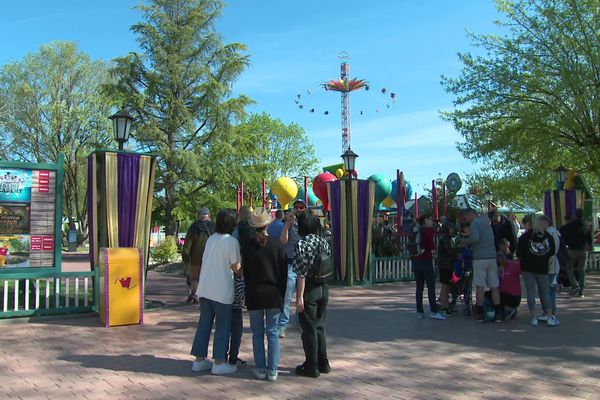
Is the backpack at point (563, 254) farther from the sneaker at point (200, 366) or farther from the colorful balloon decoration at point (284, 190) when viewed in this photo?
the colorful balloon decoration at point (284, 190)

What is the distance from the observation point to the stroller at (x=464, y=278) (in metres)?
8.52

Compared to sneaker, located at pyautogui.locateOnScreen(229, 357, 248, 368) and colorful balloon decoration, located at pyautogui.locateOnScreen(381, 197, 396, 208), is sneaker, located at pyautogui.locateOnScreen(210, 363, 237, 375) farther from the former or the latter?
colorful balloon decoration, located at pyautogui.locateOnScreen(381, 197, 396, 208)

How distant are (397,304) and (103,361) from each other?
5.82 metres

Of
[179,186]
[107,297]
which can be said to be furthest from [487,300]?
[179,186]

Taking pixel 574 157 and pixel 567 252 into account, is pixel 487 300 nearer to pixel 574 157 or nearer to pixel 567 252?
pixel 567 252

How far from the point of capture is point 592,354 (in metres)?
5.89

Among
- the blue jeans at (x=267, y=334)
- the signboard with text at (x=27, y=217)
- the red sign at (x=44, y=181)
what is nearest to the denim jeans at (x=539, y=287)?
the blue jeans at (x=267, y=334)

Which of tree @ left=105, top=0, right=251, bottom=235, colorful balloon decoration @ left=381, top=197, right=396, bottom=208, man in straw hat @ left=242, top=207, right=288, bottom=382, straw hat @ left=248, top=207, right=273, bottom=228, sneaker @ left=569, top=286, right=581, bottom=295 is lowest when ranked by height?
sneaker @ left=569, top=286, right=581, bottom=295

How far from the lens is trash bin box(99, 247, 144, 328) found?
7.54 m

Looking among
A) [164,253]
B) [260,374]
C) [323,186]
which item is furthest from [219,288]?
[164,253]

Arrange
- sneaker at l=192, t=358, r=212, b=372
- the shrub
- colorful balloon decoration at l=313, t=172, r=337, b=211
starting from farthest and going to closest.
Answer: colorful balloon decoration at l=313, t=172, r=337, b=211 < the shrub < sneaker at l=192, t=358, r=212, b=372

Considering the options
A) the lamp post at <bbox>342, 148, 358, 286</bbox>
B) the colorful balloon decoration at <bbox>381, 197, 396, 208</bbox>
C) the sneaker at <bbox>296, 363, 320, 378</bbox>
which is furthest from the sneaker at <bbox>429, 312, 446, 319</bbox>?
the colorful balloon decoration at <bbox>381, 197, 396, 208</bbox>

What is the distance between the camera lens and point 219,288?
5047 mm

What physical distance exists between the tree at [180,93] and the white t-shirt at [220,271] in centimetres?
2064
